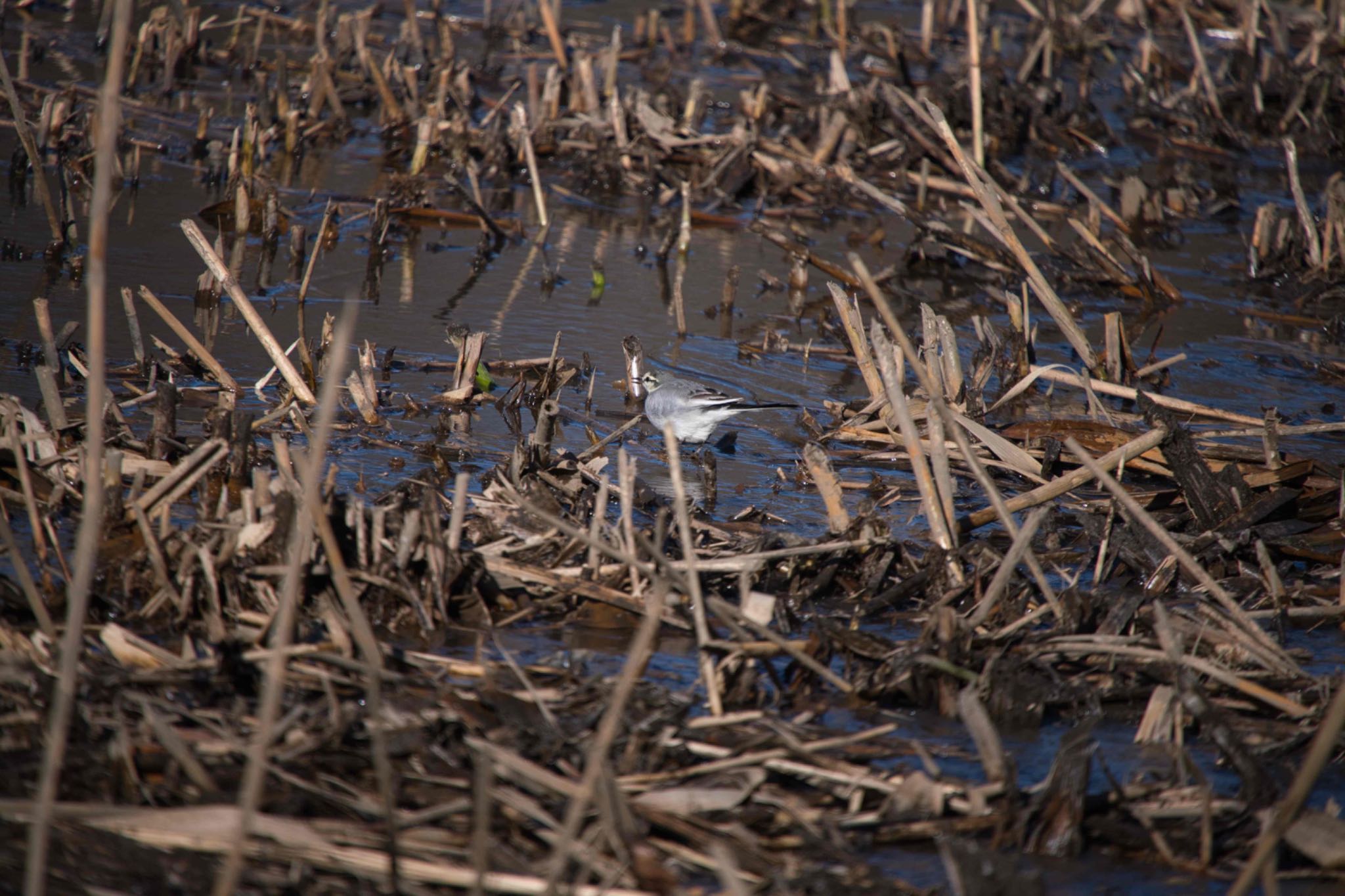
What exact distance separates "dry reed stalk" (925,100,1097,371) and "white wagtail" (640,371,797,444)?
157cm

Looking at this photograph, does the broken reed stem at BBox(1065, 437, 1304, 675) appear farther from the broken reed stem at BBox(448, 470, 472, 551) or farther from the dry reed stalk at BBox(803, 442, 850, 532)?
the broken reed stem at BBox(448, 470, 472, 551)

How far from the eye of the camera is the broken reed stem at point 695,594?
3988 millimetres

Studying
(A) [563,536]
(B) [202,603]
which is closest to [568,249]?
(A) [563,536]

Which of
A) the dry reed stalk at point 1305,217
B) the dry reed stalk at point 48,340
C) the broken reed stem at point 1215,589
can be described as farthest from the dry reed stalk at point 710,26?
the broken reed stem at point 1215,589

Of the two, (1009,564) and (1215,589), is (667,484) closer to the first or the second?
(1009,564)

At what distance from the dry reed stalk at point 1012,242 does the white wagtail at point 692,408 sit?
157cm

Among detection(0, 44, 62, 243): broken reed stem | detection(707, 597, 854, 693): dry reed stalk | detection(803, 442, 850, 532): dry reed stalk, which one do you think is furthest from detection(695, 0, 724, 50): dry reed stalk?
detection(707, 597, 854, 693): dry reed stalk

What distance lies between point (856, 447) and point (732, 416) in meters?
0.96

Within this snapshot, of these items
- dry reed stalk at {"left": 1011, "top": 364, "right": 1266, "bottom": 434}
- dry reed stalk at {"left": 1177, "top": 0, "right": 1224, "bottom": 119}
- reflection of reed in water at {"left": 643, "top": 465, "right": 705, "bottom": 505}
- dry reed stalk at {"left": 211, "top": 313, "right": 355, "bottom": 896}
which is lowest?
reflection of reed in water at {"left": 643, "top": 465, "right": 705, "bottom": 505}

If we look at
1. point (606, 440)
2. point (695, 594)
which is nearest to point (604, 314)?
point (606, 440)

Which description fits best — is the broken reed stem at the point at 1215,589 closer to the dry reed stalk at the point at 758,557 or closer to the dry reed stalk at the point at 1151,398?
the dry reed stalk at the point at 758,557

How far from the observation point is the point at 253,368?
23.2ft

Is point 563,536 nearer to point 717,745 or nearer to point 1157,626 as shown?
point 717,745

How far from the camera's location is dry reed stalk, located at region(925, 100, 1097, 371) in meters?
6.52
